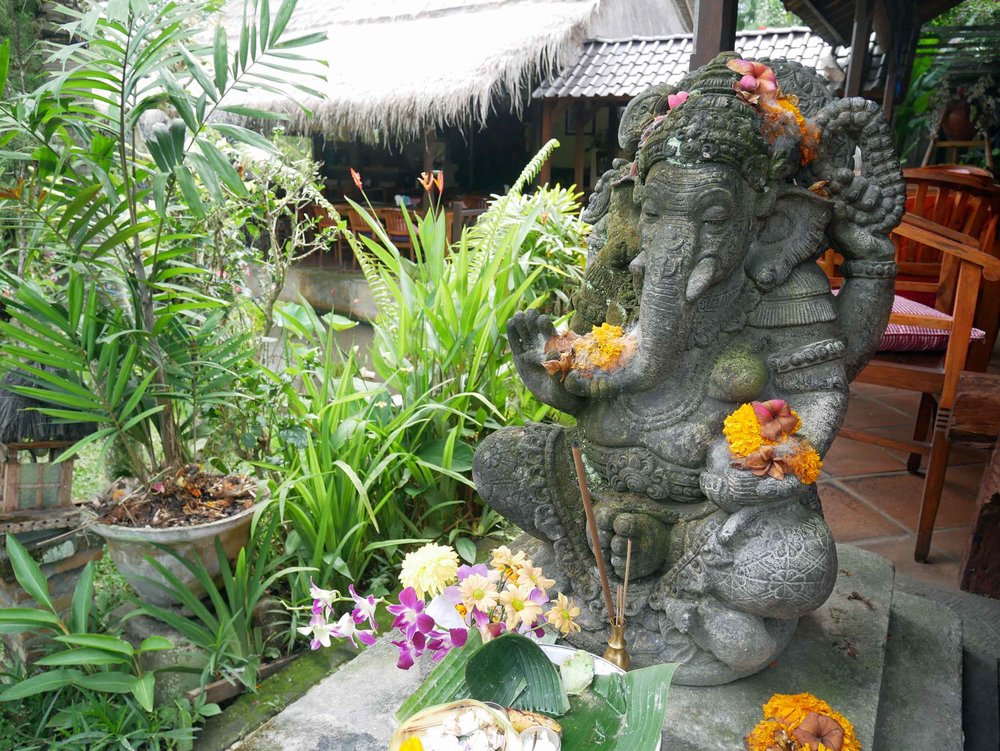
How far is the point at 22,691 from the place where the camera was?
1.70 m

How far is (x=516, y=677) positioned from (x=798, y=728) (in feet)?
2.04

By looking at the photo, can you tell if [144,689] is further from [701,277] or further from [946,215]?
[946,215]

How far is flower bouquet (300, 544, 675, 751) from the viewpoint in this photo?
3.19ft

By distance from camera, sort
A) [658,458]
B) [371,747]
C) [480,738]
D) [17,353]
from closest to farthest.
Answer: [480,738] < [371,747] < [658,458] < [17,353]

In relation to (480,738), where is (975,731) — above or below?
below

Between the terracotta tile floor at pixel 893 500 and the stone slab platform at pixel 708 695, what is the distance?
109 centimetres

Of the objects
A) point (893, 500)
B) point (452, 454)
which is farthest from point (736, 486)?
point (893, 500)

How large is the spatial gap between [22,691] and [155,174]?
4.02 feet

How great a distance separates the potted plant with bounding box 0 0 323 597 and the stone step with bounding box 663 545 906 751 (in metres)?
1.28

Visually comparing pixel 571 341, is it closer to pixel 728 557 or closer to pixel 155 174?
pixel 728 557

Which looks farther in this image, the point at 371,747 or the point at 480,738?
the point at 371,747

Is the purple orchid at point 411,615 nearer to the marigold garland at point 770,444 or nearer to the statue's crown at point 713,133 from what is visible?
the marigold garland at point 770,444

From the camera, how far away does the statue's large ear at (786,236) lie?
1580mm

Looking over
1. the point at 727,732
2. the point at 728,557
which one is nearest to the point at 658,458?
the point at 728,557
